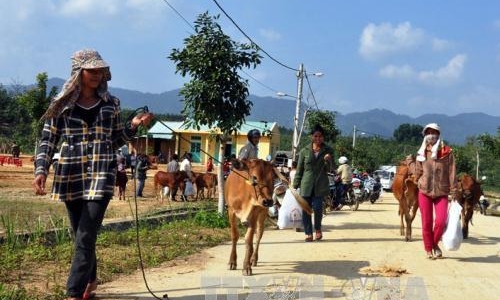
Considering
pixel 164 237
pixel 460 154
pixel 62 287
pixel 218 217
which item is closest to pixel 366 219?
pixel 218 217

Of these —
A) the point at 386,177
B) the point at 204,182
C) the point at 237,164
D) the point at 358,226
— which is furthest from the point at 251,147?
the point at 386,177

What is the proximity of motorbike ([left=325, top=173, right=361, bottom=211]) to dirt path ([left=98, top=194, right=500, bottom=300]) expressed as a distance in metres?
7.77

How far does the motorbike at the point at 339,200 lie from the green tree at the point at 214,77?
22.7 feet

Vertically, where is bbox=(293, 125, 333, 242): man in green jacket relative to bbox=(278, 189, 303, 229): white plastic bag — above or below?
above

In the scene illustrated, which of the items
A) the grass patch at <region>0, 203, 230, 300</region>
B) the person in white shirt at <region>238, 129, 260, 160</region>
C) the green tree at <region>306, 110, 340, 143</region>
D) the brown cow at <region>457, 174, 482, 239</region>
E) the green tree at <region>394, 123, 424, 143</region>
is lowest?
the grass patch at <region>0, 203, 230, 300</region>

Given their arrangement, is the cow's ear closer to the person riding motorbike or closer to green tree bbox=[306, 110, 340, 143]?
the person riding motorbike

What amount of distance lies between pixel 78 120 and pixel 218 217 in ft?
21.5

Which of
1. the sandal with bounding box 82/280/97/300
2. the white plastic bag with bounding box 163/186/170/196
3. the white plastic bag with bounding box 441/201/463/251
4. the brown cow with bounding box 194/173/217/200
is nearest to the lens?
the sandal with bounding box 82/280/97/300

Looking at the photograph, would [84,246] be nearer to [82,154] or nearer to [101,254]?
[82,154]

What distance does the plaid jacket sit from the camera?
15.9 feet

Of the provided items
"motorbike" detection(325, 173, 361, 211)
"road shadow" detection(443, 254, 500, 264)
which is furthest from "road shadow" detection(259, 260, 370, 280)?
"motorbike" detection(325, 173, 361, 211)

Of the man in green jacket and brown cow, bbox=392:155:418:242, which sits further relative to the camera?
brown cow, bbox=392:155:418:242

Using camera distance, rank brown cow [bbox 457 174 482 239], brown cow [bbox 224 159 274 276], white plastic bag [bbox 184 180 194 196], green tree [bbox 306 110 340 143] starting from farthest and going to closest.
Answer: green tree [bbox 306 110 340 143], white plastic bag [bbox 184 180 194 196], brown cow [bbox 457 174 482 239], brown cow [bbox 224 159 274 276]

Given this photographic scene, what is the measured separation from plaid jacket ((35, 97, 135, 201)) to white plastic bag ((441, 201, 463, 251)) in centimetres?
532
